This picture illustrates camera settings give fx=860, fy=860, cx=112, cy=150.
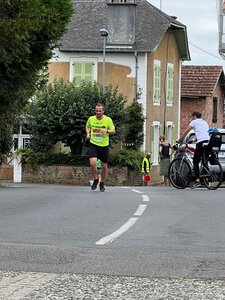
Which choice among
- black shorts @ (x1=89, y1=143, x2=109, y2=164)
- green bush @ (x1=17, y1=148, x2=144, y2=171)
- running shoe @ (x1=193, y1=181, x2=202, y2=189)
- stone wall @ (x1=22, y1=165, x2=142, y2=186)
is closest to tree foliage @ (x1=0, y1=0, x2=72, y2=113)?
black shorts @ (x1=89, y1=143, x2=109, y2=164)

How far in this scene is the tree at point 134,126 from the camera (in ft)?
136

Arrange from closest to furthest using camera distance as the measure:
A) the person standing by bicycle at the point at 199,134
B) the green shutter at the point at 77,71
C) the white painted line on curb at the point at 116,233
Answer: the white painted line on curb at the point at 116,233
the person standing by bicycle at the point at 199,134
the green shutter at the point at 77,71

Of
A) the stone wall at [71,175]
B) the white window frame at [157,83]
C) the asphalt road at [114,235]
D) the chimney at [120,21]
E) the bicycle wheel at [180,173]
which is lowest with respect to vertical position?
the stone wall at [71,175]

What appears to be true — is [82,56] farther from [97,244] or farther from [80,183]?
[97,244]

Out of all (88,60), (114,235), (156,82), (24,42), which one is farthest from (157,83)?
(114,235)

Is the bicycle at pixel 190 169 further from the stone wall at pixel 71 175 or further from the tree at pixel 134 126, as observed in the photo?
the tree at pixel 134 126

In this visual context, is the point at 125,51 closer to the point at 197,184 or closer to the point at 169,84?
the point at 169,84

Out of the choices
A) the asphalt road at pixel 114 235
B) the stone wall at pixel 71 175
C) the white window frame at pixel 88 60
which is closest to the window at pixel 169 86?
the white window frame at pixel 88 60

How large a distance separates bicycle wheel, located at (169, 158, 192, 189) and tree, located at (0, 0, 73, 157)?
595 cm

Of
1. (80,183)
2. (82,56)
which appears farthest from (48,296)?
(82,56)

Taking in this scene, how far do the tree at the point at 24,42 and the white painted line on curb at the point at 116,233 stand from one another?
11.3 meters

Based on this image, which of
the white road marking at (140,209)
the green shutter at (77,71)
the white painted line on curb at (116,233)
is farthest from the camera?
the green shutter at (77,71)

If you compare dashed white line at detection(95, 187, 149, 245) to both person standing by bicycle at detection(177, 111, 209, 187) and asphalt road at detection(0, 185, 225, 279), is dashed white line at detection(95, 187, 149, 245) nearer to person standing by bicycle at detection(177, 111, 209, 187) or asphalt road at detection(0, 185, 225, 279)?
asphalt road at detection(0, 185, 225, 279)

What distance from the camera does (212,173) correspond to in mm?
18797
